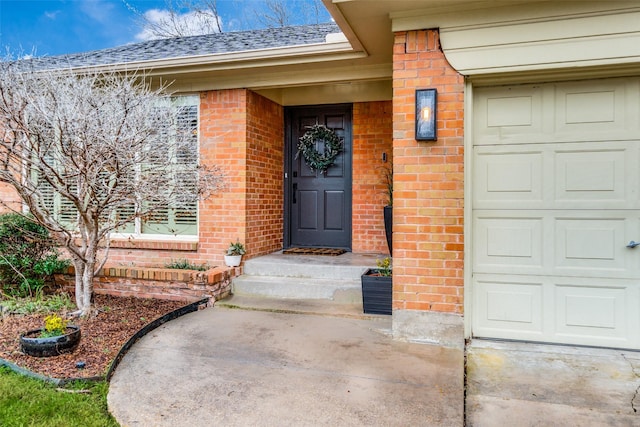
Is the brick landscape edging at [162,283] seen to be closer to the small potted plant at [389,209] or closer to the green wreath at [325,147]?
the small potted plant at [389,209]

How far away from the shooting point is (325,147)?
654 cm

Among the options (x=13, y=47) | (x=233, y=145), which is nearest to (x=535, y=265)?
(x=233, y=145)

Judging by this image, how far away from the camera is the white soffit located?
3.40 meters

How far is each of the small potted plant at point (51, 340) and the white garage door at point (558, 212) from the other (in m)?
3.33

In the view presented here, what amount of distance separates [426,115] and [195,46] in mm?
4423

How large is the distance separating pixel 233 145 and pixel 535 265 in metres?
3.75

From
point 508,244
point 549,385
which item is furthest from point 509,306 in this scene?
point 549,385

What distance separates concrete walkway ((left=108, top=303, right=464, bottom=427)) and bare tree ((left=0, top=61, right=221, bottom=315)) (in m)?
1.21

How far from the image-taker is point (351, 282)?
5035 mm

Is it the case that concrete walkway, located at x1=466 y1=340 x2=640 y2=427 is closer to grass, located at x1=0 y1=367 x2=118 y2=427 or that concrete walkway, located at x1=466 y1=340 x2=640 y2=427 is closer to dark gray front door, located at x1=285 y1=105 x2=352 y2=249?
grass, located at x1=0 y1=367 x2=118 y2=427

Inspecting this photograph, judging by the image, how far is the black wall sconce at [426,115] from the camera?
3758 mm

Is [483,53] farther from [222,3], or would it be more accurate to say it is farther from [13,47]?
[222,3]

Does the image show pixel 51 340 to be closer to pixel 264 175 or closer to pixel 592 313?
pixel 264 175

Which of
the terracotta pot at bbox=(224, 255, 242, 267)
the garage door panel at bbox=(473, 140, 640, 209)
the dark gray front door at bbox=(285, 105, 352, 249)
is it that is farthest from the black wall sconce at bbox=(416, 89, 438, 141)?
the terracotta pot at bbox=(224, 255, 242, 267)
